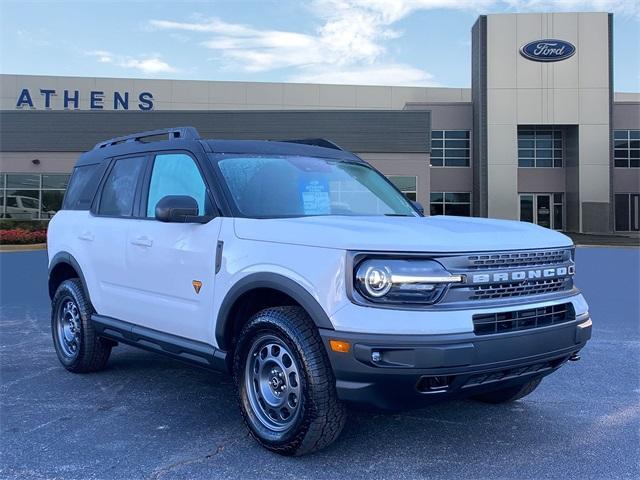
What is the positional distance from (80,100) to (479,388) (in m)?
49.7

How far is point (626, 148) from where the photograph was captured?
122 ft

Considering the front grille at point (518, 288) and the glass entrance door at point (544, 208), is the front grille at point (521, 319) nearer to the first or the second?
the front grille at point (518, 288)

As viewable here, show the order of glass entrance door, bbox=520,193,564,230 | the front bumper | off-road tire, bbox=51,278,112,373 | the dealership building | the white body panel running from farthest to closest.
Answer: glass entrance door, bbox=520,193,564,230 < the dealership building < off-road tire, bbox=51,278,112,373 < the white body panel < the front bumper

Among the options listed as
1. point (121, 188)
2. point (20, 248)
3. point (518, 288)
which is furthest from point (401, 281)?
point (20, 248)

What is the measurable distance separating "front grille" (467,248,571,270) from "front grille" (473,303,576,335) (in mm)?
262

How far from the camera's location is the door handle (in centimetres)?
448

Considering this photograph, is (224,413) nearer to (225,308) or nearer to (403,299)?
(225,308)

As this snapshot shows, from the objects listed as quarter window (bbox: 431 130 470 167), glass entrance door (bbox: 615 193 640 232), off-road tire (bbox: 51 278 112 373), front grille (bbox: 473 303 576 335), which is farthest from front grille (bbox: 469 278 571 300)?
glass entrance door (bbox: 615 193 640 232)

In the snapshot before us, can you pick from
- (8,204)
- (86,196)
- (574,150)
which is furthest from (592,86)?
(86,196)

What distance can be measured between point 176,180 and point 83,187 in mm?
1686

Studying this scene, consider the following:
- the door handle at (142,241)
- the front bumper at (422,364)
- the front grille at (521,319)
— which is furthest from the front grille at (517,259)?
the door handle at (142,241)

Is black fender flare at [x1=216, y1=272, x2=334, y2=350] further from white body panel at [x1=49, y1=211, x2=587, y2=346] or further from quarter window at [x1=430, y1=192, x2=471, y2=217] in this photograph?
quarter window at [x1=430, y1=192, x2=471, y2=217]

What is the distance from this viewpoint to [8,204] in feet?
103

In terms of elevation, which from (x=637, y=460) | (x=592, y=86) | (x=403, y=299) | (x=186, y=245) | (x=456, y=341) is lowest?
(x=637, y=460)
